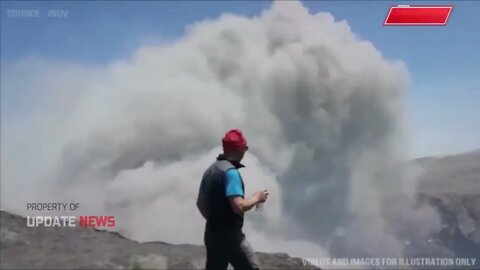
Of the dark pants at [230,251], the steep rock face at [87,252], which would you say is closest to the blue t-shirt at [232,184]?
the dark pants at [230,251]

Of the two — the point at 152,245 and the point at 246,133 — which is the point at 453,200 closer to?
the point at 246,133

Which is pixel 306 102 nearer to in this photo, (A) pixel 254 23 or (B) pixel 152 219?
(A) pixel 254 23

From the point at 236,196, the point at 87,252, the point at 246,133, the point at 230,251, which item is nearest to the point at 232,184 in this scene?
the point at 236,196

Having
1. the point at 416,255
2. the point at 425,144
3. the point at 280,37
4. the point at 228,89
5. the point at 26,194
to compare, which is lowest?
the point at 416,255

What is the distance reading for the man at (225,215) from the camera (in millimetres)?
3322

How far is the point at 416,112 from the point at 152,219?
81.6 inches

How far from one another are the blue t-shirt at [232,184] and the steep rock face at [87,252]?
1452mm

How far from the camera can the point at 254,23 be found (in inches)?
182

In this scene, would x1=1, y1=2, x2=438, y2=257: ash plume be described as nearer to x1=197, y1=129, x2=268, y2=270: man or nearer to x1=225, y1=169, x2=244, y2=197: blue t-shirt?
x1=197, y1=129, x2=268, y2=270: man

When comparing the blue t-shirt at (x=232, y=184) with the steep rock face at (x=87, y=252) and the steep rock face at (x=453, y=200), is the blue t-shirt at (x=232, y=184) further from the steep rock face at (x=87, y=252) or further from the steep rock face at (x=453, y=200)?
the steep rock face at (x=453, y=200)

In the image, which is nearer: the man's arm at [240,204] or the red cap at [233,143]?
the man's arm at [240,204]

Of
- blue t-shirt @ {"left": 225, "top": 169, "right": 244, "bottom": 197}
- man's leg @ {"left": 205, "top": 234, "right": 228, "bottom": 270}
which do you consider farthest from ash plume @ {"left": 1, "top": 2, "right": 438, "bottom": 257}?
blue t-shirt @ {"left": 225, "top": 169, "right": 244, "bottom": 197}

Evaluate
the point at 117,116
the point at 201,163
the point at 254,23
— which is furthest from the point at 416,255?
the point at 117,116

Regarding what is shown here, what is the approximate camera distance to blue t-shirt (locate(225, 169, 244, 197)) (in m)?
3.22
